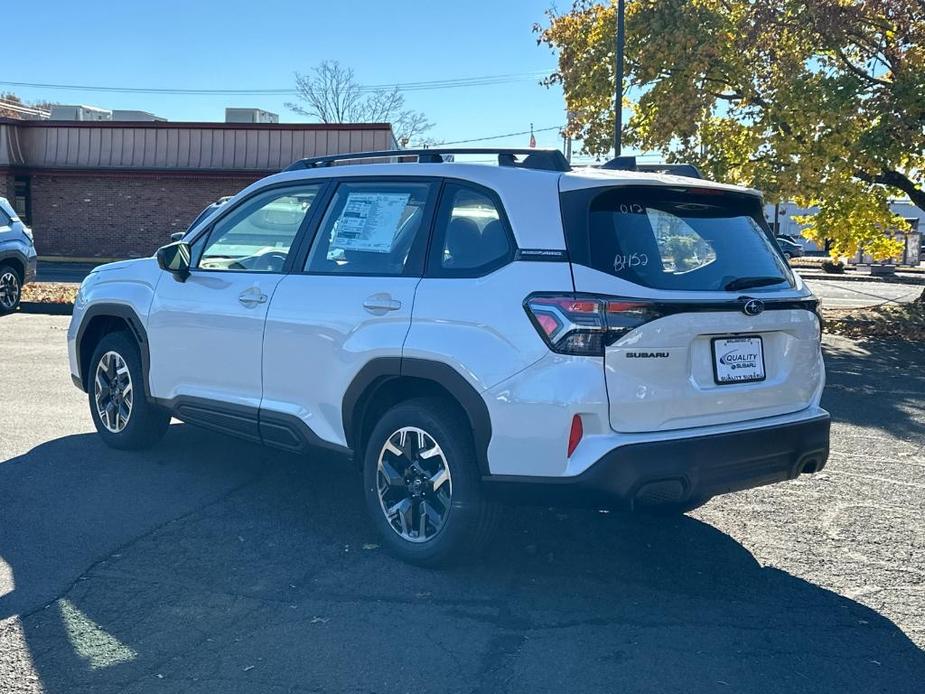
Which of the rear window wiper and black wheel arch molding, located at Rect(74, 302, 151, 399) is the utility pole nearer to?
black wheel arch molding, located at Rect(74, 302, 151, 399)

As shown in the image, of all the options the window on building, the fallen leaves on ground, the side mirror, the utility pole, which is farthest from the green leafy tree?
the window on building

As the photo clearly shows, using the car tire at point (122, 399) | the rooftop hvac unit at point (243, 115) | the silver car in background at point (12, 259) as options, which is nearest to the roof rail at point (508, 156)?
the car tire at point (122, 399)

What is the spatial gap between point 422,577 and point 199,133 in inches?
1153

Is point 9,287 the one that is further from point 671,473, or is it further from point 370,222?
point 671,473

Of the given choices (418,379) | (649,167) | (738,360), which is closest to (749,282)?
(738,360)

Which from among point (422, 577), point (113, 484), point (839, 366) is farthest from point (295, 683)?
point (839, 366)

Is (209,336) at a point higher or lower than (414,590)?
higher

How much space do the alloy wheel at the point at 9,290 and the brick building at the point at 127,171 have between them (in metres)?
16.3

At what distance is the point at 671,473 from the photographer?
13.6ft

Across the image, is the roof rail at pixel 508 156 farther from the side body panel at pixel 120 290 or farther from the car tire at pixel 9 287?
the car tire at pixel 9 287

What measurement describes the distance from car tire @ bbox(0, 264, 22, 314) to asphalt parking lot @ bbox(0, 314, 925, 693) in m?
9.03

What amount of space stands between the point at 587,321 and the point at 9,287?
13075 mm

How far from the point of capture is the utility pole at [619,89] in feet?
56.8

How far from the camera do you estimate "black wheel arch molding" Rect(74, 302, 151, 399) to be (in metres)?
6.25
